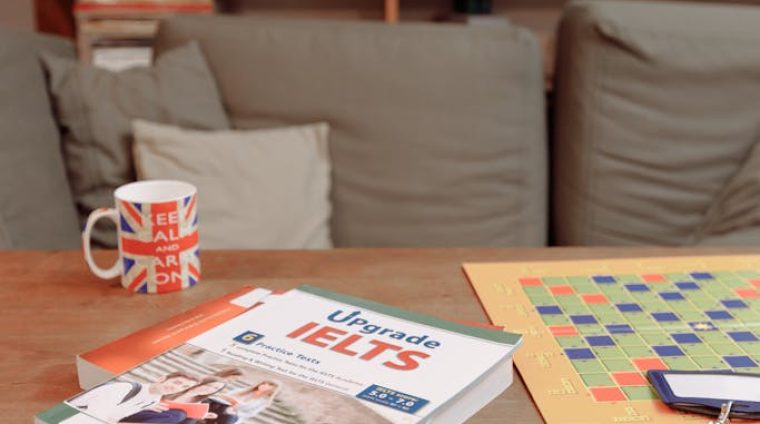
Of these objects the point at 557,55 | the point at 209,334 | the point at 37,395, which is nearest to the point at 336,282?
the point at 209,334

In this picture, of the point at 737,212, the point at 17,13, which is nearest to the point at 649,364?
the point at 737,212

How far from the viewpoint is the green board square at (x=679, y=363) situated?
0.75 meters

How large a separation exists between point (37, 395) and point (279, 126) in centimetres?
105

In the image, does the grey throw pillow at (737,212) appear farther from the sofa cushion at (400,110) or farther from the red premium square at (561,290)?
the red premium square at (561,290)

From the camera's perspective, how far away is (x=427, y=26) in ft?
5.71

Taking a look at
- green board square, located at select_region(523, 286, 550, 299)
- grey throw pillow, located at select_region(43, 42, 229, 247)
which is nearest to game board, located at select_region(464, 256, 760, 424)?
green board square, located at select_region(523, 286, 550, 299)

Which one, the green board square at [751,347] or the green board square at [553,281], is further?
the green board square at [553,281]

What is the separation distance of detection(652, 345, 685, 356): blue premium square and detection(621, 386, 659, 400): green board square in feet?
0.27

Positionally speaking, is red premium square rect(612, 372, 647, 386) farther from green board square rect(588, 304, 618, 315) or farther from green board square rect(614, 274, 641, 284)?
green board square rect(614, 274, 641, 284)

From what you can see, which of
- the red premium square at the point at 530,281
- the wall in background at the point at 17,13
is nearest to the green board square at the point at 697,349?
the red premium square at the point at 530,281

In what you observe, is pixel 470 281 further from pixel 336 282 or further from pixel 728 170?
pixel 728 170

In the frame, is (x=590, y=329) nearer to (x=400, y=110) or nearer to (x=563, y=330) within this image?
(x=563, y=330)

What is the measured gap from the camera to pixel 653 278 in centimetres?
98

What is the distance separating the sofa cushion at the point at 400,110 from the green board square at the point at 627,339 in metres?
0.89
